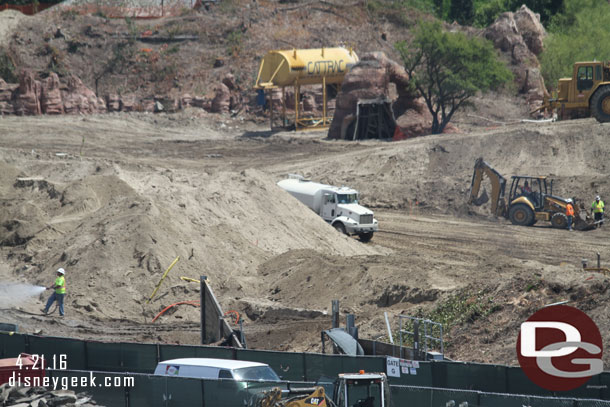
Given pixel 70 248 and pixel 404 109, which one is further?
pixel 404 109

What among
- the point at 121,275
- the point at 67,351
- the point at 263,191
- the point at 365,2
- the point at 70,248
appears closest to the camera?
the point at 67,351

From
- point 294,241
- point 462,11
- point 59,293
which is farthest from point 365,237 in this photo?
point 462,11

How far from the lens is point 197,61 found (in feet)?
212

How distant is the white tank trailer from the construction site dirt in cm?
89

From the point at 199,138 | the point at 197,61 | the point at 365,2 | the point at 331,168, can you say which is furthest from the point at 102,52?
the point at 331,168

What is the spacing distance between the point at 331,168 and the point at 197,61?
2512 centimetres

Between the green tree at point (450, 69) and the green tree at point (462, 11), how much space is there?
34.5m

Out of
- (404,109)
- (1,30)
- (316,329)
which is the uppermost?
(1,30)

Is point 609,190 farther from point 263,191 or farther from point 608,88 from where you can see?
point 263,191

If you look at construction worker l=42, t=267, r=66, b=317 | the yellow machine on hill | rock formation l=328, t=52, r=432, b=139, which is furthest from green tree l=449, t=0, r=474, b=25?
construction worker l=42, t=267, r=66, b=317

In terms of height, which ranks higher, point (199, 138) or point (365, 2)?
point (365, 2)

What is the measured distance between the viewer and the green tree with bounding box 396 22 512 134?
162 feet

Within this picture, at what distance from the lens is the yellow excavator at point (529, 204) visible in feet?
112

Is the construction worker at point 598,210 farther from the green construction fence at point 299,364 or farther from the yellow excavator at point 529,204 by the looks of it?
the green construction fence at point 299,364
